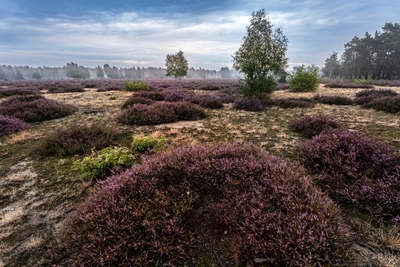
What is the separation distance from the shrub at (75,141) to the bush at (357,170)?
5372mm

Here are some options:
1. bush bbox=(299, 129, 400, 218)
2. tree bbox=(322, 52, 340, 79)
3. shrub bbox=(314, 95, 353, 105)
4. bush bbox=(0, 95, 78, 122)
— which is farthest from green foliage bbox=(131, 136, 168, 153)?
tree bbox=(322, 52, 340, 79)

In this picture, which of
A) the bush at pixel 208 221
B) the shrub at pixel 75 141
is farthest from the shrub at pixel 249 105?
the bush at pixel 208 221

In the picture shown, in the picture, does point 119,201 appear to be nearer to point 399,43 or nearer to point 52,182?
point 52,182

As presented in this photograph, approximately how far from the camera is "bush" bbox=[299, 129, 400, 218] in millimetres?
2682

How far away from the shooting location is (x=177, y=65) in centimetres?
5441

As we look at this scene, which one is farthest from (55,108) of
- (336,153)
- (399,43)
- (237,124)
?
(399,43)

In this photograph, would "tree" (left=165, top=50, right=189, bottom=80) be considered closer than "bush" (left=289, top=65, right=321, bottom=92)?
No

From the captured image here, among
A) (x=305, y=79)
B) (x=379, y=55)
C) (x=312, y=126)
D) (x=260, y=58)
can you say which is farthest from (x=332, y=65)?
(x=312, y=126)

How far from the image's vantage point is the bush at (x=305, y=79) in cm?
2082

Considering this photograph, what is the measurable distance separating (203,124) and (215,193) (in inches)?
215

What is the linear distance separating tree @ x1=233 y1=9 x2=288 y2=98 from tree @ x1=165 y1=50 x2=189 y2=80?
39.5 metres

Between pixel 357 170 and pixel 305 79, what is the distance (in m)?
21.0

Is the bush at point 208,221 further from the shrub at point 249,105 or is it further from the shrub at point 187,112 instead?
the shrub at point 249,105

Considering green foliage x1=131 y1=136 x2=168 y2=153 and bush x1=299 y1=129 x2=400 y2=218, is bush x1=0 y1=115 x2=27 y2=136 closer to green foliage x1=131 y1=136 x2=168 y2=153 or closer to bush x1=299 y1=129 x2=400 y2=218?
green foliage x1=131 y1=136 x2=168 y2=153
